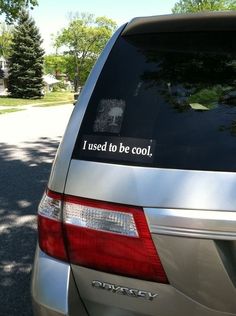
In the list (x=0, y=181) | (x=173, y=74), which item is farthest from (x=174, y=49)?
(x=0, y=181)

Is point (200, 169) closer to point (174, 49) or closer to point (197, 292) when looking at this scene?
point (197, 292)

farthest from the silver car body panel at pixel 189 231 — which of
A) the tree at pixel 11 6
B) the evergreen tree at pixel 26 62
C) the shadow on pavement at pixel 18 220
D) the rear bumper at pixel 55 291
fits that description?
the evergreen tree at pixel 26 62

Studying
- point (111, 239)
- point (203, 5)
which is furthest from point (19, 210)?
point (203, 5)

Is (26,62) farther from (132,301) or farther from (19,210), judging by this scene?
(132,301)

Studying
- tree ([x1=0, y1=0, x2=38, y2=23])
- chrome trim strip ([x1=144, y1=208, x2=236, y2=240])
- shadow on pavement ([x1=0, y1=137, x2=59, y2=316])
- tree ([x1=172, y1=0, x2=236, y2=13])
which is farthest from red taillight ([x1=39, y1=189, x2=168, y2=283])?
tree ([x1=172, y1=0, x2=236, y2=13])

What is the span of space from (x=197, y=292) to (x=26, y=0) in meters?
27.7

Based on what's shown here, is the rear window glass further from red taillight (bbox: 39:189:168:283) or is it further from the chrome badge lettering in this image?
the chrome badge lettering

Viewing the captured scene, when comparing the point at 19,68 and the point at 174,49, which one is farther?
the point at 19,68

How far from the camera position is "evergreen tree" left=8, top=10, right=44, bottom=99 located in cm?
4456

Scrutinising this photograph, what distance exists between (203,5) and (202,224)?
59371 mm

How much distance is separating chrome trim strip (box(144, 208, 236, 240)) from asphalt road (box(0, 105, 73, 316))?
1.98 m

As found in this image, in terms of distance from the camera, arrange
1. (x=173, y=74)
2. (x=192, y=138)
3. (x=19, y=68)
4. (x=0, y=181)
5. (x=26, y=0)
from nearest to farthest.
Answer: (x=192, y=138)
(x=173, y=74)
(x=0, y=181)
(x=26, y=0)
(x=19, y=68)

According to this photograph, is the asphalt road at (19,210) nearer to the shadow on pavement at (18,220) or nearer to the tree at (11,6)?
the shadow on pavement at (18,220)

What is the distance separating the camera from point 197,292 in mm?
1683
